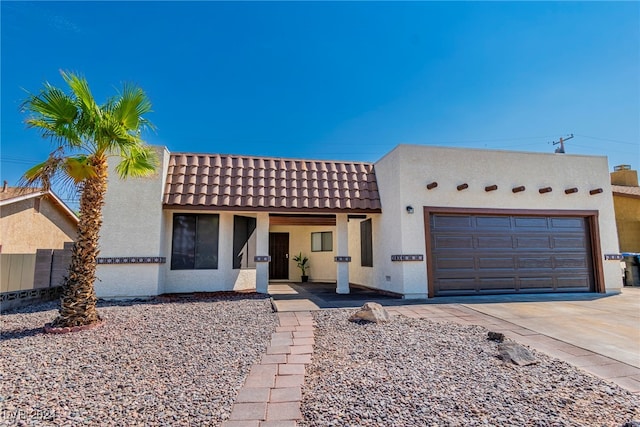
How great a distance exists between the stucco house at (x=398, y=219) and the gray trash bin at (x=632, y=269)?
367 centimetres

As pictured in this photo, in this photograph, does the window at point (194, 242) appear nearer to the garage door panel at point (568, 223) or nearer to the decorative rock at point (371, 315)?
the decorative rock at point (371, 315)

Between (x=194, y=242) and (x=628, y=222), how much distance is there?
2149cm

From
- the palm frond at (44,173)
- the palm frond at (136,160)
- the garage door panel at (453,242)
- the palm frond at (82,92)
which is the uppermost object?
the palm frond at (82,92)

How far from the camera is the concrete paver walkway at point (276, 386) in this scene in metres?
2.80

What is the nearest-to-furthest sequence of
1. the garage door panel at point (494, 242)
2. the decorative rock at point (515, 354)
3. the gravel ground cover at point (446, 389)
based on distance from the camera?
the gravel ground cover at point (446, 389)
the decorative rock at point (515, 354)
the garage door panel at point (494, 242)

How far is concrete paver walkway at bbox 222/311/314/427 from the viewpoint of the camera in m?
2.80

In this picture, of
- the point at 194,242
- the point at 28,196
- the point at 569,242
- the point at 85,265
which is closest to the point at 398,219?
the point at 569,242

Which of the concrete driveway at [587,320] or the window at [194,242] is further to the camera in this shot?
the window at [194,242]

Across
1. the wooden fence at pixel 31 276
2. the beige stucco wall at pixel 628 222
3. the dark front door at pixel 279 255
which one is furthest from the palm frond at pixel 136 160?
the beige stucco wall at pixel 628 222

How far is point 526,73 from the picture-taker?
37.5 ft

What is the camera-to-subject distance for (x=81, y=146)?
20.7 ft

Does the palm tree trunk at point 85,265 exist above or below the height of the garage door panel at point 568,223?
below

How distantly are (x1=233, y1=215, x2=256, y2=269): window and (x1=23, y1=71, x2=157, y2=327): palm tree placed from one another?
5.02m

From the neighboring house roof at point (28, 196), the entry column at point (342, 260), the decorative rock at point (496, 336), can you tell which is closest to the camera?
the decorative rock at point (496, 336)
